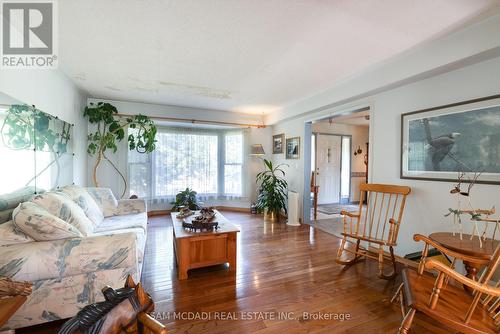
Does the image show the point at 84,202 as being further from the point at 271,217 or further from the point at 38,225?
the point at 271,217

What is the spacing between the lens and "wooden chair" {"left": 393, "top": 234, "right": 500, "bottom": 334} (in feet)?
3.58

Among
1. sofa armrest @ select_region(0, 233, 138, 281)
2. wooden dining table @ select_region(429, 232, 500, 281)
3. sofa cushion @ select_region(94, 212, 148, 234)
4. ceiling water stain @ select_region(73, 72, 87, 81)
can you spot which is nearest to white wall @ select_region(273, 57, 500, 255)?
wooden dining table @ select_region(429, 232, 500, 281)

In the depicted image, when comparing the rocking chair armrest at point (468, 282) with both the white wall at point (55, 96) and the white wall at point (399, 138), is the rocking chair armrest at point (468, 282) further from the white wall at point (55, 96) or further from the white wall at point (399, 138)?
the white wall at point (55, 96)

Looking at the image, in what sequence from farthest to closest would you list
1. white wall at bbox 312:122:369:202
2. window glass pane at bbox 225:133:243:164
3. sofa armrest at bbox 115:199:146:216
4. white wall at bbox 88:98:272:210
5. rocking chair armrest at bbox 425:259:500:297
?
white wall at bbox 312:122:369:202, window glass pane at bbox 225:133:243:164, white wall at bbox 88:98:272:210, sofa armrest at bbox 115:199:146:216, rocking chair armrest at bbox 425:259:500:297

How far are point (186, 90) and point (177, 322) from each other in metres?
3.11

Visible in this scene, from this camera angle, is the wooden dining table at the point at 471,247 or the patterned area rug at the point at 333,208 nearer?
the wooden dining table at the point at 471,247

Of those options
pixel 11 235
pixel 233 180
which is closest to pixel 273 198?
pixel 233 180

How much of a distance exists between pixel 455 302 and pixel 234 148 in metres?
4.59

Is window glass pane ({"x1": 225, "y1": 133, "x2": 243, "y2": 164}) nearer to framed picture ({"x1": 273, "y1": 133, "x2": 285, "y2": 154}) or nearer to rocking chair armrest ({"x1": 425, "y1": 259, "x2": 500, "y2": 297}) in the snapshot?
framed picture ({"x1": 273, "y1": 133, "x2": 285, "y2": 154})

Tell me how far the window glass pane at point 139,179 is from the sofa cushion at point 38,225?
10.2ft

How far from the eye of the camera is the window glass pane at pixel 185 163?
4844 millimetres

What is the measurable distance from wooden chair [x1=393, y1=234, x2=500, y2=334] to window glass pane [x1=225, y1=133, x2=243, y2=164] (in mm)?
4270

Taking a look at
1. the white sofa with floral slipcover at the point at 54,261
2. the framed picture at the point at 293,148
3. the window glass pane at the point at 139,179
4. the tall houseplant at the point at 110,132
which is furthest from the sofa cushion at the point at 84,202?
the framed picture at the point at 293,148

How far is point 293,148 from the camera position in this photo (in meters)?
4.66
